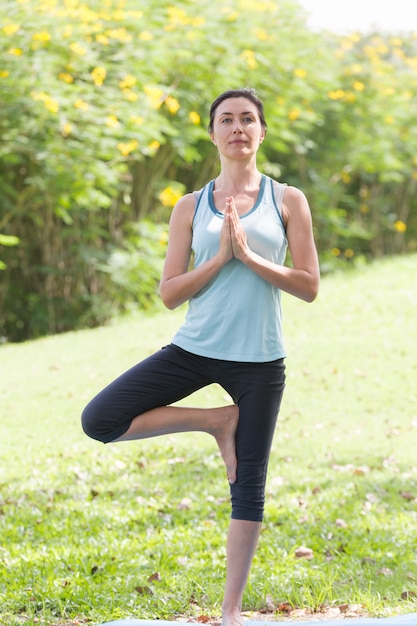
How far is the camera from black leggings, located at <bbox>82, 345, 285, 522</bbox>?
3.05 meters

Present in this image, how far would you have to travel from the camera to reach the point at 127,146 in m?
9.41

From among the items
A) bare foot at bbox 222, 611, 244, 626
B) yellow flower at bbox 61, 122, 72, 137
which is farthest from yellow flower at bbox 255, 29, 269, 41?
bare foot at bbox 222, 611, 244, 626

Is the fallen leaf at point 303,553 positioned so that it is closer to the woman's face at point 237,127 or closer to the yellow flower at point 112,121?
the woman's face at point 237,127

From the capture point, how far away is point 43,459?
609cm

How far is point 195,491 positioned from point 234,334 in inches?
105

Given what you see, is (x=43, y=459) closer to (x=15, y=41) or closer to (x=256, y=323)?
(x=256, y=323)

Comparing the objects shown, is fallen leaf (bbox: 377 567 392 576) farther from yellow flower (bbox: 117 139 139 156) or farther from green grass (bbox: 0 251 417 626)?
yellow flower (bbox: 117 139 139 156)

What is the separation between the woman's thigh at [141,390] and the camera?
308 centimetres

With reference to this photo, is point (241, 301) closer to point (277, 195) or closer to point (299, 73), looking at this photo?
point (277, 195)

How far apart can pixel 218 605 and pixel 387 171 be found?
10808 millimetres

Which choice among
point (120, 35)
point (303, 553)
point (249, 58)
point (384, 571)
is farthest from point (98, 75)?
point (384, 571)

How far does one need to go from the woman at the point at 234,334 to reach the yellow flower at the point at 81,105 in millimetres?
6081

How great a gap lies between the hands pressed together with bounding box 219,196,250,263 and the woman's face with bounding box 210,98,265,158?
0.75 ft

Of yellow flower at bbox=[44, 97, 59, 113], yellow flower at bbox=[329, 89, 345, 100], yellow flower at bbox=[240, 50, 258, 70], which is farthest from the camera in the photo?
yellow flower at bbox=[329, 89, 345, 100]
